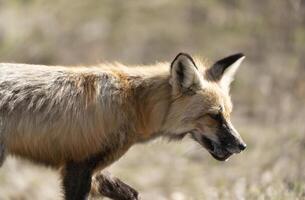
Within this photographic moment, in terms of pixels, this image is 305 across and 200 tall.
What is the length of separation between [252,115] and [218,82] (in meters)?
14.7

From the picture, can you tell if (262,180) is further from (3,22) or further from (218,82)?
(3,22)

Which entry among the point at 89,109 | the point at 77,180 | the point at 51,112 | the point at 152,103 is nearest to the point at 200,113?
the point at 152,103

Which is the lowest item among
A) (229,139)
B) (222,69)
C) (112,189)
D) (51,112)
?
(112,189)

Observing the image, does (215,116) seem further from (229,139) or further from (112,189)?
(112,189)

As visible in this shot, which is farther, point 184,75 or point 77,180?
point 184,75

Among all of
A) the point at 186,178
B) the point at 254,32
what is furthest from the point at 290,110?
the point at 254,32

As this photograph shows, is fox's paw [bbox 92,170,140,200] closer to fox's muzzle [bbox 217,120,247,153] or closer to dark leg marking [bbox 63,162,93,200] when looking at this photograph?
dark leg marking [bbox 63,162,93,200]

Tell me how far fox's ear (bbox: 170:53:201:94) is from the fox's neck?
170mm

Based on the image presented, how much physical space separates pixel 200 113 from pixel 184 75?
59 cm

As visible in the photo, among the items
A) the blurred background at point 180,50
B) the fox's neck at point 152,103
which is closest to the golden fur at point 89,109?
the fox's neck at point 152,103

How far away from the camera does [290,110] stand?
2469 centimetres

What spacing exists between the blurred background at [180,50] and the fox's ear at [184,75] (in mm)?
6476

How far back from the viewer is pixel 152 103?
12.2 m

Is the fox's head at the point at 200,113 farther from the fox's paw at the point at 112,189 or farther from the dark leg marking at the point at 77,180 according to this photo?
the dark leg marking at the point at 77,180
